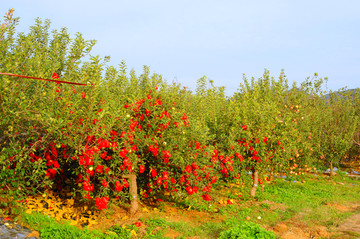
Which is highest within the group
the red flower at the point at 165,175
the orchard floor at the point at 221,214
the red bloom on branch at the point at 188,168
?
the red bloom on branch at the point at 188,168

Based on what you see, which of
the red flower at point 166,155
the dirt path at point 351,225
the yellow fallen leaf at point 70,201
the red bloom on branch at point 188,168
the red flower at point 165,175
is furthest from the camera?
the dirt path at point 351,225

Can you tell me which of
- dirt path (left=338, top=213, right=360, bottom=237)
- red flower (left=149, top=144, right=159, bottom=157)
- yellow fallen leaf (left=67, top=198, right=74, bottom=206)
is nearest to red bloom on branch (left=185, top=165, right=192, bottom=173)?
red flower (left=149, top=144, right=159, bottom=157)

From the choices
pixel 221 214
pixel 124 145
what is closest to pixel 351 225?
pixel 221 214

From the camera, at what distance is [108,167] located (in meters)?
7.82

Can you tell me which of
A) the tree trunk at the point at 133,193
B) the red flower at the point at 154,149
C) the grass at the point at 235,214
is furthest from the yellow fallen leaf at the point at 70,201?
the red flower at the point at 154,149

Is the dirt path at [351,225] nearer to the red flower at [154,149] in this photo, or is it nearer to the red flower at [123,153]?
the red flower at [154,149]

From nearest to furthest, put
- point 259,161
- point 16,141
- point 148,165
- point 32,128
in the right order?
1. point 32,128
2. point 16,141
3. point 148,165
4. point 259,161

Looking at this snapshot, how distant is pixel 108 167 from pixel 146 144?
3.45ft

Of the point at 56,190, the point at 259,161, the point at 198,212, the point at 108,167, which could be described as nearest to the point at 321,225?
the point at 259,161

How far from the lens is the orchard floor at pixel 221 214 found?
806cm

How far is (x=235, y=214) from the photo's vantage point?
10.0m

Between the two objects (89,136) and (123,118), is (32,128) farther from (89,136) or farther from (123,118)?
(123,118)

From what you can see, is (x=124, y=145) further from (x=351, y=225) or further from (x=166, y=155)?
(x=351, y=225)

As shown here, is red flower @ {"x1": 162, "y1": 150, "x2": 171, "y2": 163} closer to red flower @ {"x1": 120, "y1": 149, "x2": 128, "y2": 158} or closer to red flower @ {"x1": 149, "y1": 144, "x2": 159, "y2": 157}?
red flower @ {"x1": 149, "y1": 144, "x2": 159, "y2": 157}
